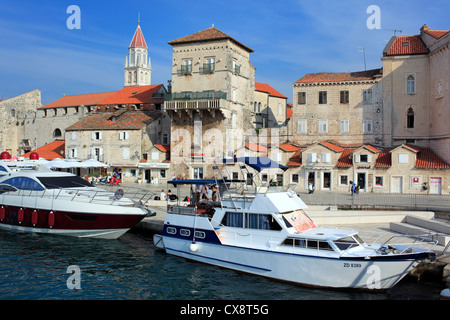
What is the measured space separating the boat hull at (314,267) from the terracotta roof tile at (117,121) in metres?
34.2

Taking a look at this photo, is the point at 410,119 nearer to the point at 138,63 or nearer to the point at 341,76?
the point at 341,76

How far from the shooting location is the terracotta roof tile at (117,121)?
160 feet

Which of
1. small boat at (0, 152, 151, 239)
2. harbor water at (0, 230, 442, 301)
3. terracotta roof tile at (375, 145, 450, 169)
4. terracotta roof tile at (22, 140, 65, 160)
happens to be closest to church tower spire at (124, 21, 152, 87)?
terracotta roof tile at (22, 140, 65, 160)

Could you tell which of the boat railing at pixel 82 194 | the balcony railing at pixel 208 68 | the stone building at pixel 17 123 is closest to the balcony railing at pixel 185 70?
the balcony railing at pixel 208 68

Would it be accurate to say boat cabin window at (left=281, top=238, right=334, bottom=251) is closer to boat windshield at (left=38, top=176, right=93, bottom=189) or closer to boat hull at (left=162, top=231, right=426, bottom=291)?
boat hull at (left=162, top=231, right=426, bottom=291)

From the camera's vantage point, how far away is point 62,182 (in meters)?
23.7

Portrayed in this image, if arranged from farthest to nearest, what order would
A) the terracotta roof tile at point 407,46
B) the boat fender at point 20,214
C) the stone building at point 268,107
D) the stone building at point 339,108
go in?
1. the stone building at point 268,107
2. the stone building at point 339,108
3. the terracotta roof tile at point 407,46
4. the boat fender at point 20,214

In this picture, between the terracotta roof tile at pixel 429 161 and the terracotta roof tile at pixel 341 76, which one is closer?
the terracotta roof tile at pixel 429 161

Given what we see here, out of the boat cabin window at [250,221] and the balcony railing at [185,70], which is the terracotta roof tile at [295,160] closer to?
the balcony railing at [185,70]

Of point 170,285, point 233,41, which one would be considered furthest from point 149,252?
point 233,41

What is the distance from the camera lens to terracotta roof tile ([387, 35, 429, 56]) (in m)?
41.1

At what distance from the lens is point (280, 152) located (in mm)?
41438

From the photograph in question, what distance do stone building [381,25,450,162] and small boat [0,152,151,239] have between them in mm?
30154
